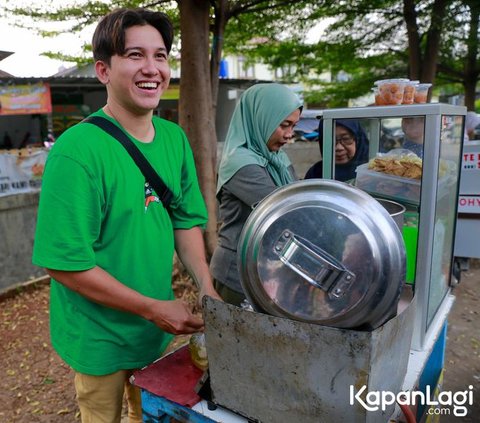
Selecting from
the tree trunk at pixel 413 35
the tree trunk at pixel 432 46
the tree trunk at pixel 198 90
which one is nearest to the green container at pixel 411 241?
the tree trunk at pixel 198 90

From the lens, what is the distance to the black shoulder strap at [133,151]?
54.4 inches


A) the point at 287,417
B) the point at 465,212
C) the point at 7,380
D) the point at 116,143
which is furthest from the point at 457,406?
the point at 7,380

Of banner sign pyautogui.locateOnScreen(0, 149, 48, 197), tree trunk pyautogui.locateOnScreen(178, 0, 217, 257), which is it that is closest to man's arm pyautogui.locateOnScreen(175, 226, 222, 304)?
tree trunk pyautogui.locateOnScreen(178, 0, 217, 257)

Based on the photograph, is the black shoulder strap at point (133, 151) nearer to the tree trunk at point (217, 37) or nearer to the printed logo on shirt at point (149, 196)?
the printed logo on shirt at point (149, 196)

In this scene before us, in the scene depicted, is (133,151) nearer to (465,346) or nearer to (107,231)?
(107,231)

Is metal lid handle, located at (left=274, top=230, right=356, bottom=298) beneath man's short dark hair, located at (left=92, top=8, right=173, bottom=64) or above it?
beneath

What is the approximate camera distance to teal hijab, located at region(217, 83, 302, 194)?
6.66 feet

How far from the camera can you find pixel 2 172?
5473 millimetres

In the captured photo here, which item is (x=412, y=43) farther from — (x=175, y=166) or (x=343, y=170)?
(x=175, y=166)

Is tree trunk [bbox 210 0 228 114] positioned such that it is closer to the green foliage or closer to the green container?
the green foliage

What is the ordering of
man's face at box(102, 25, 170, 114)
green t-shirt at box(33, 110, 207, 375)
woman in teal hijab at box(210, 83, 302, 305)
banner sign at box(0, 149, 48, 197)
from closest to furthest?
green t-shirt at box(33, 110, 207, 375) < man's face at box(102, 25, 170, 114) < woman in teal hijab at box(210, 83, 302, 305) < banner sign at box(0, 149, 48, 197)

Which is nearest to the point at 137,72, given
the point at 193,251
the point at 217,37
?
the point at 193,251

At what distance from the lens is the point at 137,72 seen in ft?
4.48

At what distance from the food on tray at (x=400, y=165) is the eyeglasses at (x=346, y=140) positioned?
0.28 m
